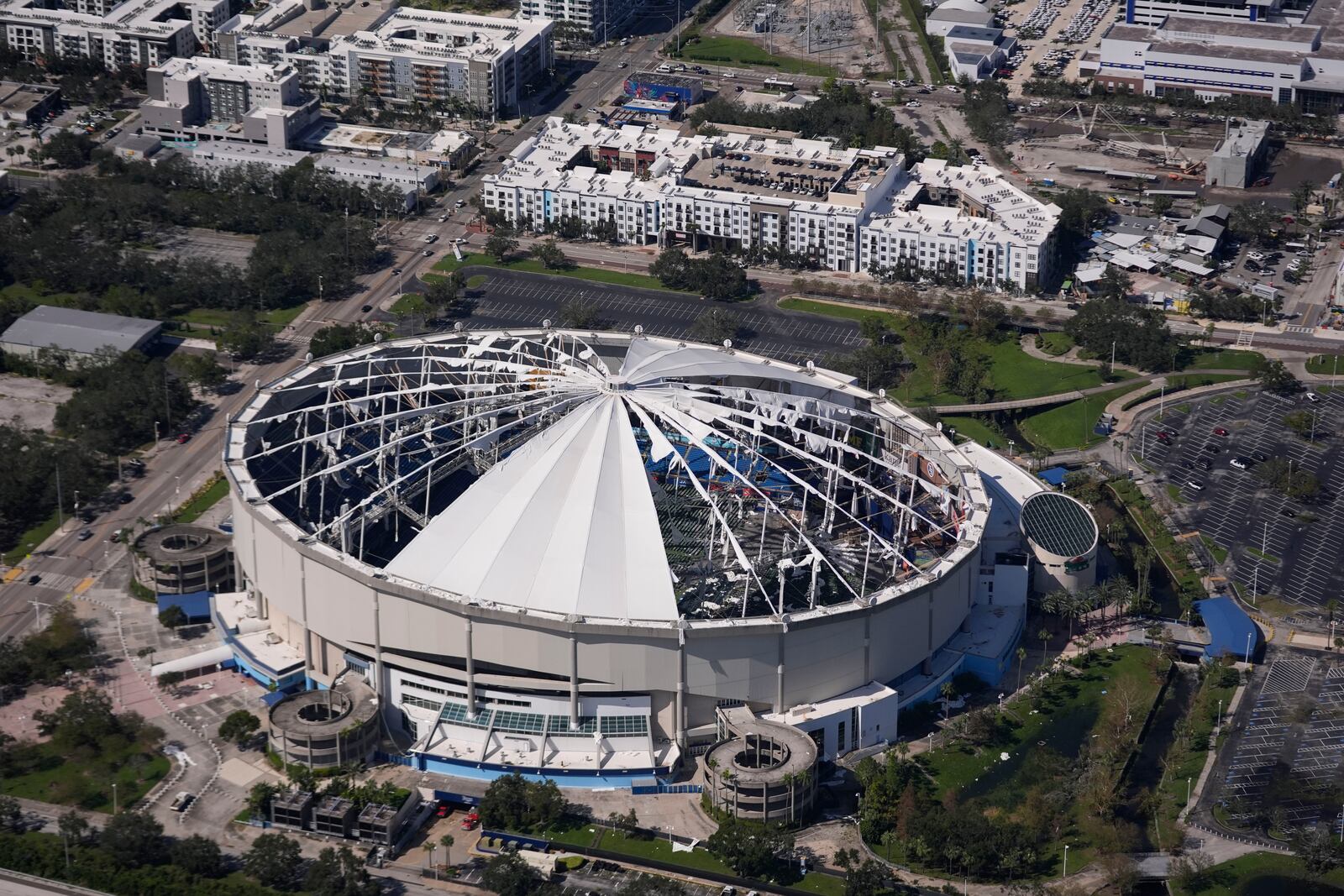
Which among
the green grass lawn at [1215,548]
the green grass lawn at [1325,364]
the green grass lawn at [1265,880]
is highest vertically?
the green grass lawn at [1325,364]

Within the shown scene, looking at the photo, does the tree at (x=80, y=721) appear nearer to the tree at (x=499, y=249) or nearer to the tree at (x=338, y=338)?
the tree at (x=338, y=338)

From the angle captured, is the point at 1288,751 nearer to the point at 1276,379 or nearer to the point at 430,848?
the point at 1276,379

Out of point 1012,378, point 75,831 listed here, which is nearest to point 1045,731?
point 1012,378

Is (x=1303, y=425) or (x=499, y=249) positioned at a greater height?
(x=499, y=249)

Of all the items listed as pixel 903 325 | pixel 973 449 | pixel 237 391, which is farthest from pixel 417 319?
pixel 973 449

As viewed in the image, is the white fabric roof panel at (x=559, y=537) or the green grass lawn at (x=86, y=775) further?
the white fabric roof panel at (x=559, y=537)

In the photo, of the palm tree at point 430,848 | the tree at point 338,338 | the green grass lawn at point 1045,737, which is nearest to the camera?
the palm tree at point 430,848

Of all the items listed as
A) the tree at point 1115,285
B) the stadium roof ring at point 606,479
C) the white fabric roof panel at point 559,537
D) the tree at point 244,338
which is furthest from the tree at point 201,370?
the tree at point 1115,285
